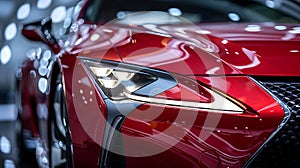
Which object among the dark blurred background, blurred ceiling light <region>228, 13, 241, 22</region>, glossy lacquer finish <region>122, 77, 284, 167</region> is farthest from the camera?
the dark blurred background

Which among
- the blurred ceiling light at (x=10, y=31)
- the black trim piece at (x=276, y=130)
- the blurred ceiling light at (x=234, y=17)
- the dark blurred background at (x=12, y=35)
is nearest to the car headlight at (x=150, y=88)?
the black trim piece at (x=276, y=130)

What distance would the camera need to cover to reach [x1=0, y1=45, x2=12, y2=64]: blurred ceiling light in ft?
16.9

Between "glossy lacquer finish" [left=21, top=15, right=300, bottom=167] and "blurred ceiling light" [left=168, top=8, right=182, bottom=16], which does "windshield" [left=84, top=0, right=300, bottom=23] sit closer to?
"blurred ceiling light" [left=168, top=8, right=182, bottom=16]

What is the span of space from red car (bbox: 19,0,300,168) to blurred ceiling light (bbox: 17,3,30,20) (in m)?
3.34

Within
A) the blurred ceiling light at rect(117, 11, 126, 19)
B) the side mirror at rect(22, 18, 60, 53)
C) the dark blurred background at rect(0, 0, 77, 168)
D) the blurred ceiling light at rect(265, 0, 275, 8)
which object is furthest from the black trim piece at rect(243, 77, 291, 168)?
the dark blurred background at rect(0, 0, 77, 168)

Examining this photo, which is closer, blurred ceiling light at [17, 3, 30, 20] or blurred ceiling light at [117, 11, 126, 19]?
blurred ceiling light at [117, 11, 126, 19]

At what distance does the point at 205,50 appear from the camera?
2.03 m

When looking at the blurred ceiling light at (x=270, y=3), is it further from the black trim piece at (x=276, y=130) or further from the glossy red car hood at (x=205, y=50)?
the black trim piece at (x=276, y=130)

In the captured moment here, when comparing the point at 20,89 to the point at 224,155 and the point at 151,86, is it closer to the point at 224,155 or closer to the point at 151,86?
the point at 151,86

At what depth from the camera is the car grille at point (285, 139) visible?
74.2 inches

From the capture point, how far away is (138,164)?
1.91m

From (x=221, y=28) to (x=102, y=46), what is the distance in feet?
1.80

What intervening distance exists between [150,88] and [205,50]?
0.77 feet

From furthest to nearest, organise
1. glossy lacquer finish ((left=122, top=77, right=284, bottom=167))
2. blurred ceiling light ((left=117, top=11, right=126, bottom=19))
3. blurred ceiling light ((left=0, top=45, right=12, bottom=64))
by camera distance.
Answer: blurred ceiling light ((left=0, top=45, right=12, bottom=64)), blurred ceiling light ((left=117, top=11, right=126, bottom=19)), glossy lacquer finish ((left=122, top=77, right=284, bottom=167))
